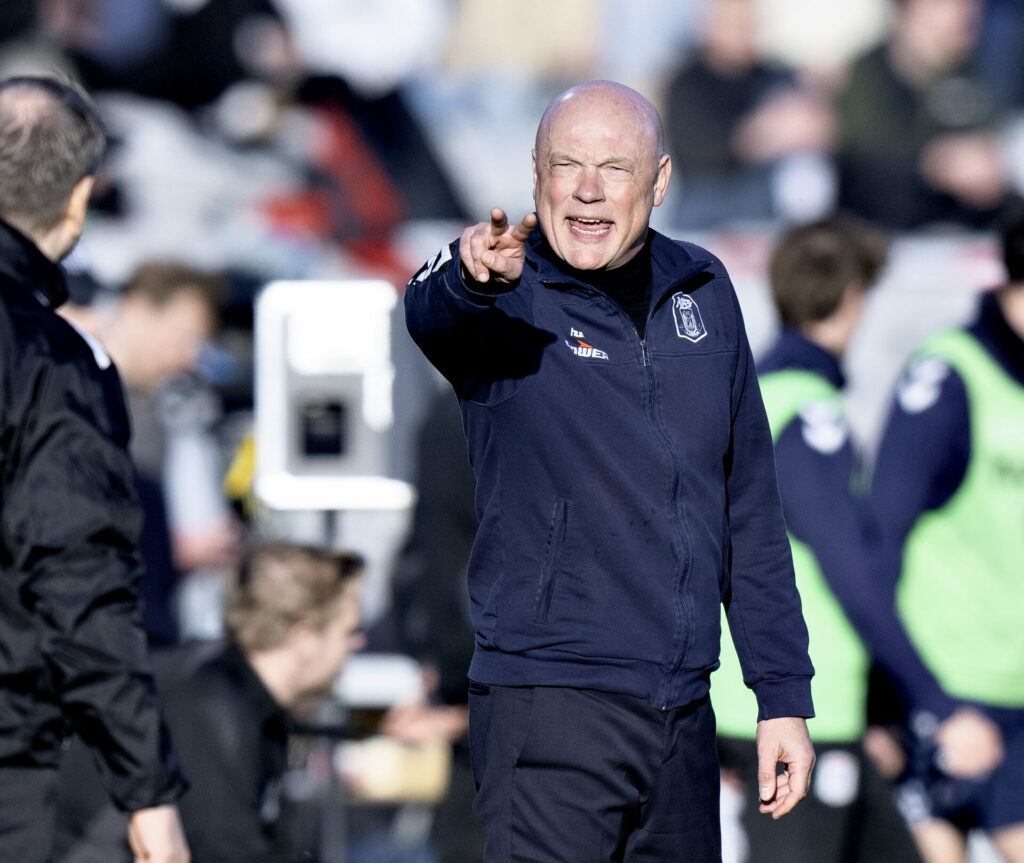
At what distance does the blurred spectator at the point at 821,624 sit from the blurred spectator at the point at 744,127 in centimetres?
311

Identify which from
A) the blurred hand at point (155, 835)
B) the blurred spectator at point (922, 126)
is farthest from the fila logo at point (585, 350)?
the blurred spectator at point (922, 126)

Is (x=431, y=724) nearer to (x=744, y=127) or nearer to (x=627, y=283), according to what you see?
(x=627, y=283)

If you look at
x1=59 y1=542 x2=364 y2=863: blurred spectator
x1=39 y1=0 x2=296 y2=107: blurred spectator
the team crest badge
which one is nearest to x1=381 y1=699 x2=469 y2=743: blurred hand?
x1=59 y1=542 x2=364 y2=863: blurred spectator

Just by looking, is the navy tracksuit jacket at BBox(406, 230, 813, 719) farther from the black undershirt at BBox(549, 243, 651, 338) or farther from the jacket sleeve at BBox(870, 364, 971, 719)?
the jacket sleeve at BBox(870, 364, 971, 719)

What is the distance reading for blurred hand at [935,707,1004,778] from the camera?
13.1 feet

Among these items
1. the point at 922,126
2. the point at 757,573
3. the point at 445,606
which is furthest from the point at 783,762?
the point at 922,126

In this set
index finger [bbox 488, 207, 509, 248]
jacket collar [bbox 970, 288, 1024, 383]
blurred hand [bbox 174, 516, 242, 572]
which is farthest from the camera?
blurred hand [bbox 174, 516, 242, 572]

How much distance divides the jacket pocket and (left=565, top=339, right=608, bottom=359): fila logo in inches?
8.7

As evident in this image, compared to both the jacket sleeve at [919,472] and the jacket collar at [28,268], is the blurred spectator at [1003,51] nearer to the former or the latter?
the jacket sleeve at [919,472]

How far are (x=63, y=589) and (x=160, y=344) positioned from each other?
129 inches

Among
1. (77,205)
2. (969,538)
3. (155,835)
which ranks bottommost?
(155,835)

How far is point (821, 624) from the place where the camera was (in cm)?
386

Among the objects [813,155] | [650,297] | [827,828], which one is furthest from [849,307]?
[813,155]

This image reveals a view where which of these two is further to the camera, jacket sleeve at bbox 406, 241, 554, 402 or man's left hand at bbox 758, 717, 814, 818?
man's left hand at bbox 758, 717, 814, 818
